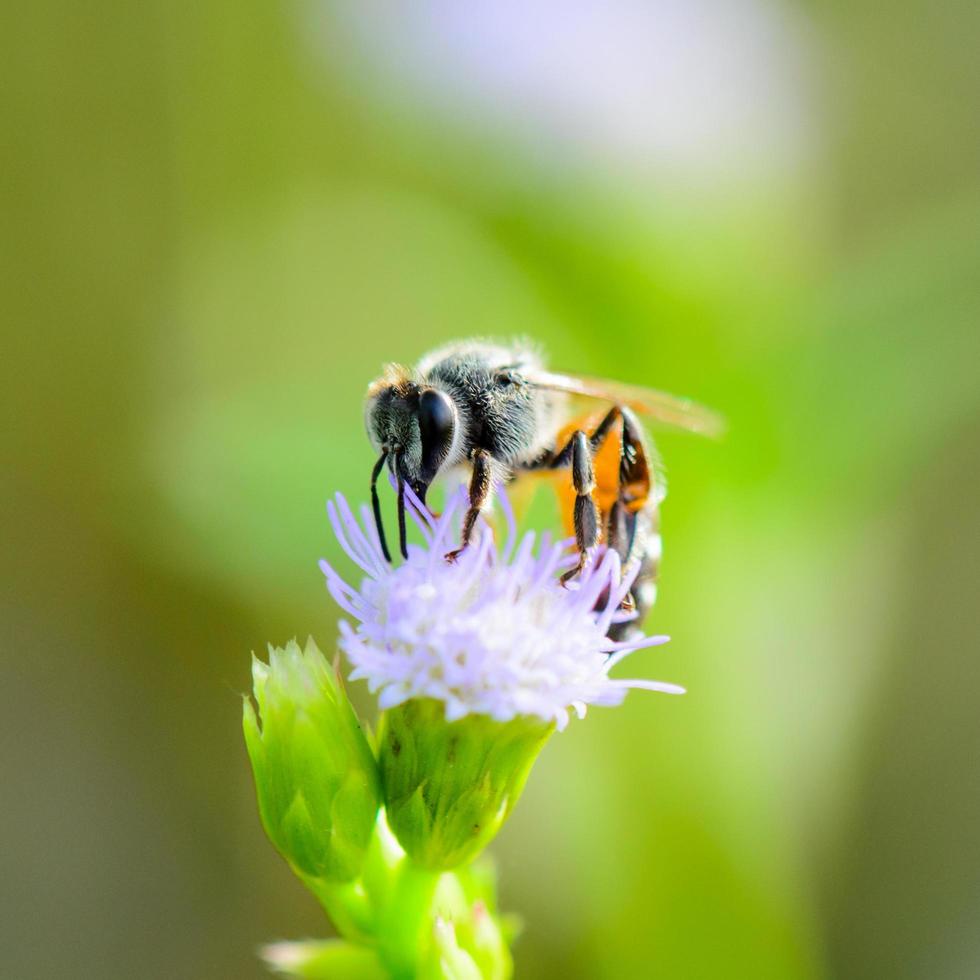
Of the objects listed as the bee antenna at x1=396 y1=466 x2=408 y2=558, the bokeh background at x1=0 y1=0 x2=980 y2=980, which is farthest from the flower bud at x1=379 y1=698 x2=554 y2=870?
the bokeh background at x1=0 y1=0 x2=980 y2=980

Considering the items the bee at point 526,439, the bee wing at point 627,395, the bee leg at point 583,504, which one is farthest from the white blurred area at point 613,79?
the bee leg at point 583,504

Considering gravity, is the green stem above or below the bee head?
below

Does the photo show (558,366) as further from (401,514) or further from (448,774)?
(448,774)

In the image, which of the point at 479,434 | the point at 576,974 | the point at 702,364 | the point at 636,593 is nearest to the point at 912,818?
the point at 576,974

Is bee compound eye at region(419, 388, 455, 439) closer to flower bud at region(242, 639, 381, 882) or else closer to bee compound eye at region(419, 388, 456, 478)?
bee compound eye at region(419, 388, 456, 478)

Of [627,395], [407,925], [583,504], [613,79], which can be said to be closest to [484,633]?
[583,504]

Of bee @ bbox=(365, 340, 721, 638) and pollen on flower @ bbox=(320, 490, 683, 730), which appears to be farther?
bee @ bbox=(365, 340, 721, 638)

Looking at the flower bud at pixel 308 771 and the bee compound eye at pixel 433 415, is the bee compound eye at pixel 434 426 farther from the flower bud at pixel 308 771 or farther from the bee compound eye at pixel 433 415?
the flower bud at pixel 308 771

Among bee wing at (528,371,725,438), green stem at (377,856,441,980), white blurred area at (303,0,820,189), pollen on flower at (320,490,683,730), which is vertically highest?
white blurred area at (303,0,820,189)
